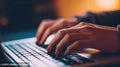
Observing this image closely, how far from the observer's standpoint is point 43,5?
2414mm

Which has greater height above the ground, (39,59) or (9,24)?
(39,59)

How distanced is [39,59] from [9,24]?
Result: 1.69 metres

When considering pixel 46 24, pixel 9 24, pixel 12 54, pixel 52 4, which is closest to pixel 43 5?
pixel 52 4

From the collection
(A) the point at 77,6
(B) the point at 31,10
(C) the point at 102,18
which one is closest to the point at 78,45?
(C) the point at 102,18

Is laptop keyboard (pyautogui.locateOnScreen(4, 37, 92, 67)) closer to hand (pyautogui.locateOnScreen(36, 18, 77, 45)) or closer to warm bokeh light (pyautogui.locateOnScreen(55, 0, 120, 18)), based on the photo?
→ hand (pyautogui.locateOnScreen(36, 18, 77, 45))

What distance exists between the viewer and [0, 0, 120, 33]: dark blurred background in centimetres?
Result: 219

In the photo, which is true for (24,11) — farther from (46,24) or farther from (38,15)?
(46,24)

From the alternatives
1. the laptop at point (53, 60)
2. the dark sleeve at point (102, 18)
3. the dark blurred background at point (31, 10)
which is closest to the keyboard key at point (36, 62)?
the laptop at point (53, 60)

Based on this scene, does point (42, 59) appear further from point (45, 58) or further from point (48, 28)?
point (48, 28)

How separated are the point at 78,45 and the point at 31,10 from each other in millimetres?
1824

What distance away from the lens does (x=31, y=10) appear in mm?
2344

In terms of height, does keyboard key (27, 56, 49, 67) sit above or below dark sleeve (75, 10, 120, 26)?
below

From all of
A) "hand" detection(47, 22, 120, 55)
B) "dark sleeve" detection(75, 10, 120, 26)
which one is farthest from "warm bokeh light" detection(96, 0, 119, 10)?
"hand" detection(47, 22, 120, 55)

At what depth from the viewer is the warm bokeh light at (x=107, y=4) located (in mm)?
2250
